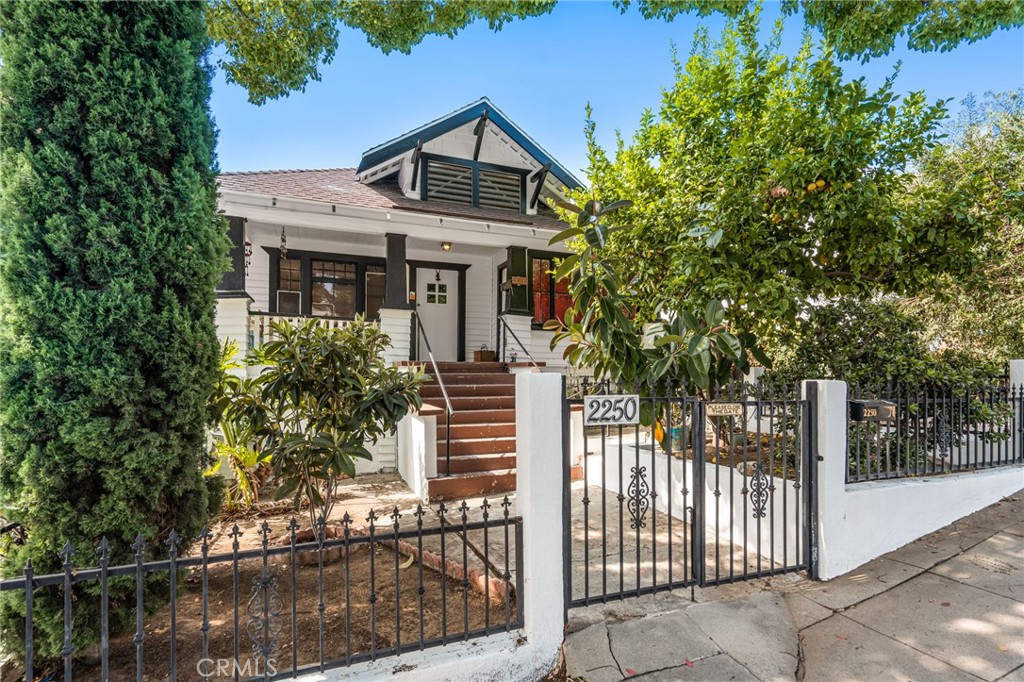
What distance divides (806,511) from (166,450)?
4663 mm

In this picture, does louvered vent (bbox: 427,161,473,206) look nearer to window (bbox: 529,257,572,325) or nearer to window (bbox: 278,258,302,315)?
window (bbox: 529,257,572,325)

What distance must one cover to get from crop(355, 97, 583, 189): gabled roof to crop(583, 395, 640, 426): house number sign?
8042 mm

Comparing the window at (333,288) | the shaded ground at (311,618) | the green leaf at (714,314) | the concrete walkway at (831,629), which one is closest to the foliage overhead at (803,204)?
the green leaf at (714,314)

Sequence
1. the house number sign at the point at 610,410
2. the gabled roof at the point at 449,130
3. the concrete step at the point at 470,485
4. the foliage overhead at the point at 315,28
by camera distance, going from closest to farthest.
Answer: the house number sign at the point at 610,410, the foliage overhead at the point at 315,28, the concrete step at the point at 470,485, the gabled roof at the point at 449,130

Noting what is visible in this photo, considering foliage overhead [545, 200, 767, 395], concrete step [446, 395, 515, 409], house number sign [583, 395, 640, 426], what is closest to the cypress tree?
house number sign [583, 395, 640, 426]

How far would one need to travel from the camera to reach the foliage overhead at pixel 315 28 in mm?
5625

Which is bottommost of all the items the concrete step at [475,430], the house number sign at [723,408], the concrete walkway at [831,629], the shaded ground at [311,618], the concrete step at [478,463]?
the concrete walkway at [831,629]

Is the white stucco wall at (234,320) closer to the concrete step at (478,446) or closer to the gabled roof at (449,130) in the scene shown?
the concrete step at (478,446)

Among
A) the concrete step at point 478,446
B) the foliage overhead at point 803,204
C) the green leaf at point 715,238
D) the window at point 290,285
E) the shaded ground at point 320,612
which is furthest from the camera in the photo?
the window at point 290,285

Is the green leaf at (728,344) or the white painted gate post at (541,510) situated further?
the green leaf at (728,344)

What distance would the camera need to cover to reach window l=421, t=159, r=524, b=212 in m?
10.8

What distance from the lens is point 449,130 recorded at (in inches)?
422

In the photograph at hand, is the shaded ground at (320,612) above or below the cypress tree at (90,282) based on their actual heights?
below

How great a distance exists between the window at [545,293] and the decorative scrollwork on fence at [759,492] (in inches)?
278
